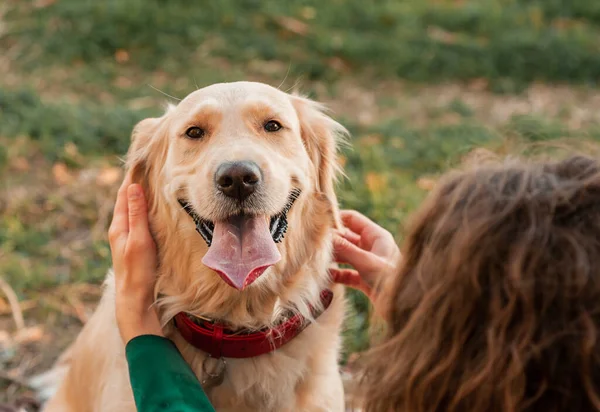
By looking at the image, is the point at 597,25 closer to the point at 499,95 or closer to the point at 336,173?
the point at 499,95

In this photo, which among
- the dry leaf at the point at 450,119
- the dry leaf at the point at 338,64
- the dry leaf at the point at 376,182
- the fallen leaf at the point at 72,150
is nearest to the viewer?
the dry leaf at the point at 376,182

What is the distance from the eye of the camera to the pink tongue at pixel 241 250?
2.10 m

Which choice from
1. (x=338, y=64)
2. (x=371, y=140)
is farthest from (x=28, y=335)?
(x=338, y=64)

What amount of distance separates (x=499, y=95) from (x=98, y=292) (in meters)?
4.43

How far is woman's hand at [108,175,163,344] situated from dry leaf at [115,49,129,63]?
4.73 meters

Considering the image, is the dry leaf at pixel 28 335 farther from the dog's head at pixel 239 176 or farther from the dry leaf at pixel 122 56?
the dry leaf at pixel 122 56

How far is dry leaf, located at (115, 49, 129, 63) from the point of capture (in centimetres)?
676

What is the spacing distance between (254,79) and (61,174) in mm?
2484

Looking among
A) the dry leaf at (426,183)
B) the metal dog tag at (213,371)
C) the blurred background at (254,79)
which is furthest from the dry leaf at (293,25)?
the metal dog tag at (213,371)

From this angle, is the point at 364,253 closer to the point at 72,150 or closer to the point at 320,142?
the point at 320,142

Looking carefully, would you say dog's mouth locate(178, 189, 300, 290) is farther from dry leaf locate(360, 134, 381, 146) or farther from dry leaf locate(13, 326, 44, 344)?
dry leaf locate(360, 134, 381, 146)

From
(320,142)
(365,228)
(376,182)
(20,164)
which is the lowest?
(20,164)

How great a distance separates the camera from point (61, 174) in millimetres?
4633

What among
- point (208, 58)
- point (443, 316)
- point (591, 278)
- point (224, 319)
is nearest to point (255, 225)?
point (224, 319)
